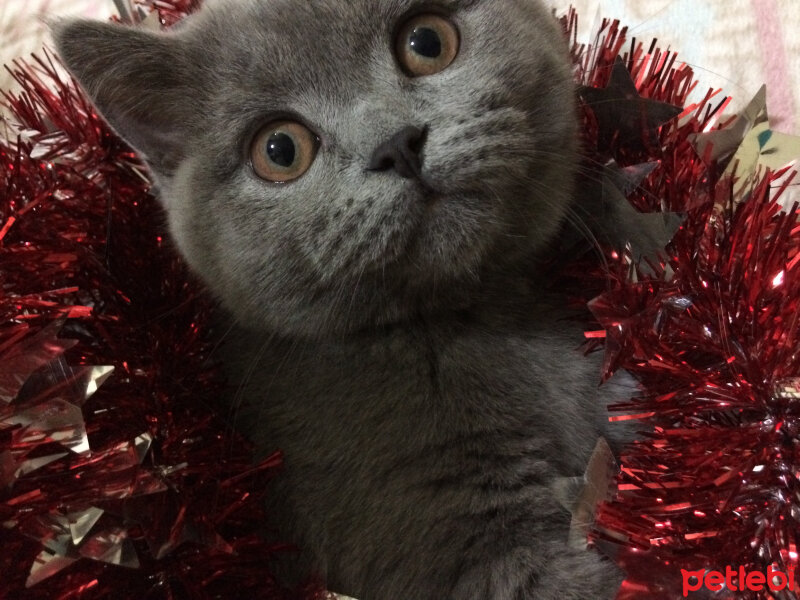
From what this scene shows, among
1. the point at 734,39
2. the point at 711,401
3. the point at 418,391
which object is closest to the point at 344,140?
the point at 418,391

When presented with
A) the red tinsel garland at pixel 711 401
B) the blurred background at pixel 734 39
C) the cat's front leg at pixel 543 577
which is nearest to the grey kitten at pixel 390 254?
the cat's front leg at pixel 543 577

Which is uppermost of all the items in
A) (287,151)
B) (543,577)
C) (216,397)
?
(287,151)

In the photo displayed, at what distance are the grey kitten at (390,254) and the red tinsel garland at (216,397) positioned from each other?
9cm

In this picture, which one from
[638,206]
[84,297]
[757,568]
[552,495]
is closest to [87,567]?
[84,297]

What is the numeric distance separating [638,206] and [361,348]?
1.20 ft

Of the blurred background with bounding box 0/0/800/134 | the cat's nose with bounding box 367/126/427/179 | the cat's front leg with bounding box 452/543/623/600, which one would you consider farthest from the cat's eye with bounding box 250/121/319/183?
the blurred background with bounding box 0/0/800/134

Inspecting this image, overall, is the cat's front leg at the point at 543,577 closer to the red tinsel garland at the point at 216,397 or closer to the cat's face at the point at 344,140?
the red tinsel garland at the point at 216,397

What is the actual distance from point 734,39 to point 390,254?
0.95 m

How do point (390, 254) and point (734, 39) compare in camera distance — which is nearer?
point (390, 254)

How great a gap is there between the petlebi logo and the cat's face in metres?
0.36

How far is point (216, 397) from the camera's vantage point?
88cm

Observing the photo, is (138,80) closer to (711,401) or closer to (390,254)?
(390,254)

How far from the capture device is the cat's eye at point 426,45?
0.77 m

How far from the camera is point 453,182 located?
0.69 metres
